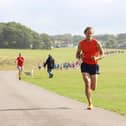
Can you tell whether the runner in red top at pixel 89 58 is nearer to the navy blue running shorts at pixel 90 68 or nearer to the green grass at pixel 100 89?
the navy blue running shorts at pixel 90 68

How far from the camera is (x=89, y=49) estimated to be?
15.8 meters

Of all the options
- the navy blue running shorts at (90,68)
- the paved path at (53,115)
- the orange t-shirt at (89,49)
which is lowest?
the paved path at (53,115)

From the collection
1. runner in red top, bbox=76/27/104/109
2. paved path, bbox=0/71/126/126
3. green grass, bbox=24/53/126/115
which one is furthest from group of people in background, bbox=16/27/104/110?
green grass, bbox=24/53/126/115

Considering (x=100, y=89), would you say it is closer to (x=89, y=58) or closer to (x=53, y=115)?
(x=89, y=58)

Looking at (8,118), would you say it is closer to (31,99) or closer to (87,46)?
(87,46)

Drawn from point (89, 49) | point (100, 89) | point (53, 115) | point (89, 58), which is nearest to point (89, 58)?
point (89, 58)

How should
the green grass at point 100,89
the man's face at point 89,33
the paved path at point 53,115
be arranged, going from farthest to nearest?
the green grass at point 100,89 < the man's face at point 89,33 < the paved path at point 53,115

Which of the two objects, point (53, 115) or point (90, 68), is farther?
point (90, 68)

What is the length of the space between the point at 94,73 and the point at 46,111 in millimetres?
1593

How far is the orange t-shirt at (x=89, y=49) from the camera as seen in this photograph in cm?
1579

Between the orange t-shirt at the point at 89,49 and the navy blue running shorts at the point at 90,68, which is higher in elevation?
the orange t-shirt at the point at 89,49

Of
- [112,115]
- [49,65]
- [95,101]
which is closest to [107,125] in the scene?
[112,115]

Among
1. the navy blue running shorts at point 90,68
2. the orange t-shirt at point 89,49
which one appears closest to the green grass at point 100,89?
the navy blue running shorts at point 90,68

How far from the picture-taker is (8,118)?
14031mm
